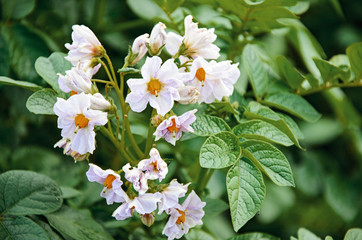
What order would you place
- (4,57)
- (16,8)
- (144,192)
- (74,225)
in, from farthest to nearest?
(16,8)
(4,57)
(74,225)
(144,192)

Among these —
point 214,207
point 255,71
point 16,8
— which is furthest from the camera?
point 16,8

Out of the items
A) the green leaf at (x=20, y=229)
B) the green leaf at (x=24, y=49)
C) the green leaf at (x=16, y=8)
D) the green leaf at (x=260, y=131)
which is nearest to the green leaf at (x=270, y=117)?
the green leaf at (x=260, y=131)

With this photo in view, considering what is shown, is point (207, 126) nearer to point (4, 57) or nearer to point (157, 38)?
point (157, 38)

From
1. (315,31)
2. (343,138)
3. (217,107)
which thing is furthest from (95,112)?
(315,31)

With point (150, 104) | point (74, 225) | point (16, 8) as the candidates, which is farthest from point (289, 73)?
point (16, 8)

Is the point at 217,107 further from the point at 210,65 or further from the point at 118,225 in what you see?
the point at 118,225

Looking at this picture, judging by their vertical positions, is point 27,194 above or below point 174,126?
below

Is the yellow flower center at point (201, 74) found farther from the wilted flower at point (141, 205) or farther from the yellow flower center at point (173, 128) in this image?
the wilted flower at point (141, 205)
